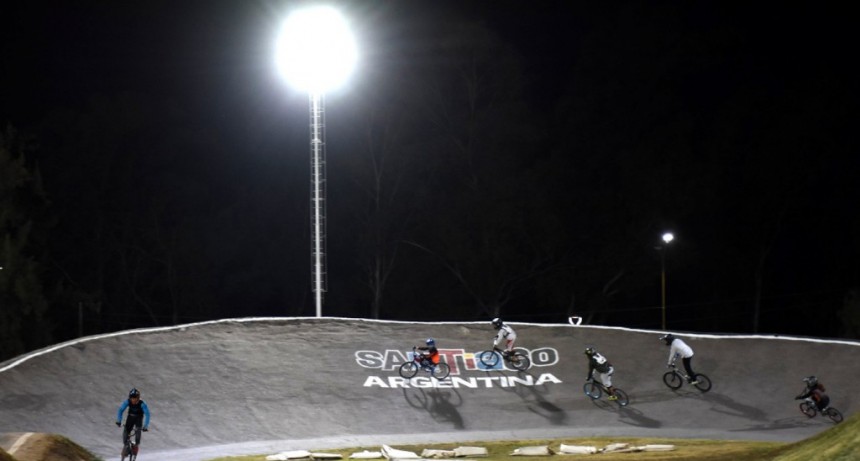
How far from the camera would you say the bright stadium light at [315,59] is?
3662 centimetres

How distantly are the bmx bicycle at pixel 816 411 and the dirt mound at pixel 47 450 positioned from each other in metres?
19.6

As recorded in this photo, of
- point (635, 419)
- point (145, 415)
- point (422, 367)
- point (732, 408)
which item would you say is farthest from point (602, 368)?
point (145, 415)

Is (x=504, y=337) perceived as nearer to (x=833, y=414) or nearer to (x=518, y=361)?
(x=518, y=361)

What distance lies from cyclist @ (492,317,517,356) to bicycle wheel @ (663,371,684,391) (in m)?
4.79

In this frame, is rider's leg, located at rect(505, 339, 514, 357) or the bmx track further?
rider's leg, located at rect(505, 339, 514, 357)

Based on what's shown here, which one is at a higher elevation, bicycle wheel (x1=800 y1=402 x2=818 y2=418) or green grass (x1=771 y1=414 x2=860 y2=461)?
green grass (x1=771 y1=414 x2=860 y2=461)

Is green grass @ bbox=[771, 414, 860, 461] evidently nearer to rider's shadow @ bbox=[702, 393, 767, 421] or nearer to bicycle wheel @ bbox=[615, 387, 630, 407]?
rider's shadow @ bbox=[702, 393, 767, 421]

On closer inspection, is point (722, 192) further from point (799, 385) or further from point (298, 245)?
point (799, 385)

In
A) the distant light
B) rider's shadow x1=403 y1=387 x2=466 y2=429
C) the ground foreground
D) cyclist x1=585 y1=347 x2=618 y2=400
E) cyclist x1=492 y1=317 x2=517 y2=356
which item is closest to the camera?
the ground foreground

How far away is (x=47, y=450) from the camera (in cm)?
1817

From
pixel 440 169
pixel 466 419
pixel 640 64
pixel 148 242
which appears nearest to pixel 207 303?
pixel 148 242

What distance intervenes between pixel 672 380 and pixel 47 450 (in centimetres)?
2022

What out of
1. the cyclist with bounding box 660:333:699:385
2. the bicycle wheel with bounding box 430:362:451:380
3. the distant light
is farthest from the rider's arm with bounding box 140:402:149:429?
the distant light

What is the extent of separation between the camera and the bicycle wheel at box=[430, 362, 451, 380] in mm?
33312
